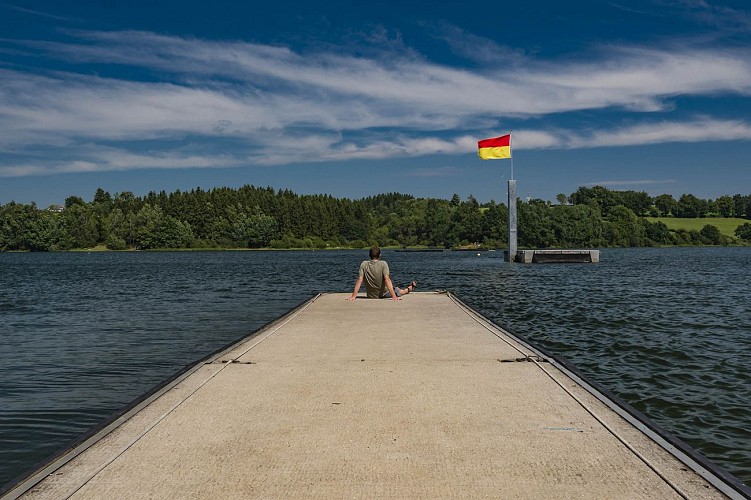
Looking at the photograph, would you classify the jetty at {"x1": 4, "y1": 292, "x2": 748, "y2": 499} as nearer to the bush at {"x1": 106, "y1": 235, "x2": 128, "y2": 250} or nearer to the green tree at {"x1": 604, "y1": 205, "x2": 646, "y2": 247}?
the bush at {"x1": 106, "y1": 235, "x2": 128, "y2": 250}

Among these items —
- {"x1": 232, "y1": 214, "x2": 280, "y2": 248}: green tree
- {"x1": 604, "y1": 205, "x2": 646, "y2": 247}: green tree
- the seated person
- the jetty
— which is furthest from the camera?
{"x1": 604, "y1": 205, "x2": 646, "y2": 247}: green tree

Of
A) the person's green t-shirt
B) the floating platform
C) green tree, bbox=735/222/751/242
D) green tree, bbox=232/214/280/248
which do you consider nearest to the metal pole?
the floating platform

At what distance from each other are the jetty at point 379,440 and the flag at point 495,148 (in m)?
61.8

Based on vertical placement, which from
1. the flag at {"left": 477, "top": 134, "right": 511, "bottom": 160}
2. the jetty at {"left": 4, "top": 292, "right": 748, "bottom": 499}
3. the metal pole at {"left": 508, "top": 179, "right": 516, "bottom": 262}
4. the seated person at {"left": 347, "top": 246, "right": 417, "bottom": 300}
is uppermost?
the flag at {"left": 477, "top": 134, "right": 511, "bottom": 160}

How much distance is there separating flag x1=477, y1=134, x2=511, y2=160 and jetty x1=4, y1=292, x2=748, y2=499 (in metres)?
61.8

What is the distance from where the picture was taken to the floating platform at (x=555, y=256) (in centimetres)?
7756

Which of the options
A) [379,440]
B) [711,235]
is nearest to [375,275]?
[379,440]

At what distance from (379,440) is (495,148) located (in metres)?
66.6

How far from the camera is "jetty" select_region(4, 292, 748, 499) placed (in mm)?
4531

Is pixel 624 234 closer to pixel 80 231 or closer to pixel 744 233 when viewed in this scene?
pixel 744 233

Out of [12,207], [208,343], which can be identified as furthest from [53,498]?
[12,207]

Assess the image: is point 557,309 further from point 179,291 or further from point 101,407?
point 179,291

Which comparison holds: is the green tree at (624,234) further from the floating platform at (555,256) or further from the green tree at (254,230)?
the floating platform at (555,256)

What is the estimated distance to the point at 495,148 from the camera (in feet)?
228
